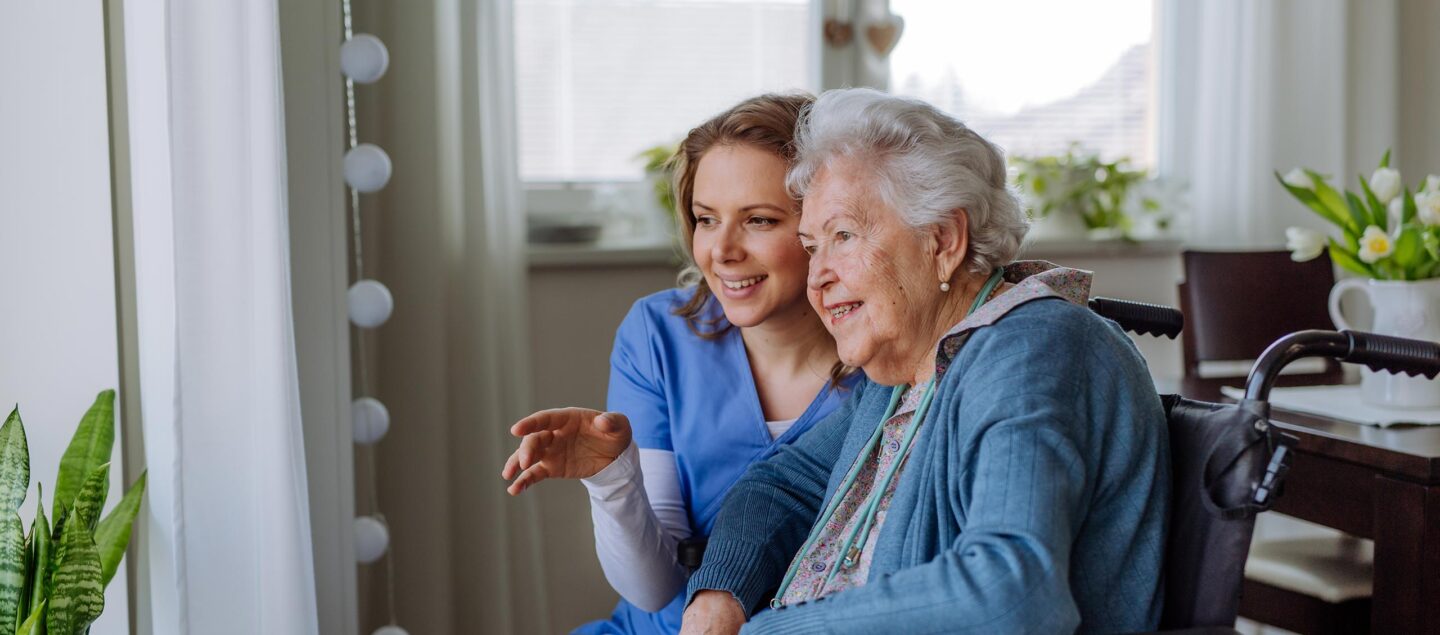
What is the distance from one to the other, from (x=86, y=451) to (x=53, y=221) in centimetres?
30

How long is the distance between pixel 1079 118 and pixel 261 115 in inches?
97.9

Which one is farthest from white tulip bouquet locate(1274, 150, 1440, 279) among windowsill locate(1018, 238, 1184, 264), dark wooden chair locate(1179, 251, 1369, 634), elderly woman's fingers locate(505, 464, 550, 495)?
elderly woman's fingers locate(505, 464, 550, 495)

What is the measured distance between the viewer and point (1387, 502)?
1642 millimetres

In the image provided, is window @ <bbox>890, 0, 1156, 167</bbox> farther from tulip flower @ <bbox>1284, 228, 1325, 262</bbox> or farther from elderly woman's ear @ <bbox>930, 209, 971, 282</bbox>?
elderly woman's ear @ <bbox>930, 209, 971, 282</bbox>

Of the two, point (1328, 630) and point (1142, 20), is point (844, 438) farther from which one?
point (1142, 20)

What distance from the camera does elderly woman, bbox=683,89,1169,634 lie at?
37.9 inches

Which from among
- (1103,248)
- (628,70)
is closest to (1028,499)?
(628,70)

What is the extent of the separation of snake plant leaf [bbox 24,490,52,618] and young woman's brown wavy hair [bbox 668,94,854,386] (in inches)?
31.5

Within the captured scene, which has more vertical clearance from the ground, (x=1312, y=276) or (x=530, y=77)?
(x=530, y=77)

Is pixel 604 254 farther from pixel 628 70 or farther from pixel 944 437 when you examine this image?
pixel 944 437

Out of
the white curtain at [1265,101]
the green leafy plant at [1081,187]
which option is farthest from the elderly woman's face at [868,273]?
the white curtain at [1265,101]

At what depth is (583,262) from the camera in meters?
2.77

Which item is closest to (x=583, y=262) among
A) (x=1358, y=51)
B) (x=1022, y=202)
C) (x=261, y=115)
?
(x=261, y=115)

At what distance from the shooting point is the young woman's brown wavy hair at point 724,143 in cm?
150
